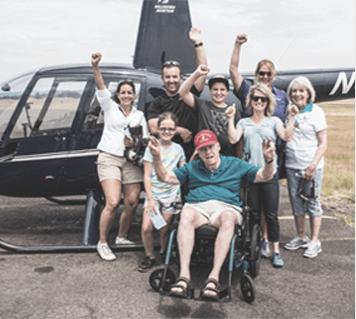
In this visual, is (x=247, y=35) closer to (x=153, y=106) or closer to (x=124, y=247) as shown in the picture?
(x=153, y=106)

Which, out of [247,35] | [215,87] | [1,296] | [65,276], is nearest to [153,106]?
[215,87]

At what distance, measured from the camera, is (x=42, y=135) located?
413 centimetres

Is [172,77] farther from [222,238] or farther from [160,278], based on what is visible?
[160,278]

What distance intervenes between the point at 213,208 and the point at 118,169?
1.16 metres

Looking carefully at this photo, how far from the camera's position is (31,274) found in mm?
3508

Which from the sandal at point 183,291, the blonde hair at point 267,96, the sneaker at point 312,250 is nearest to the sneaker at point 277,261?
the sneaker at point 312,250

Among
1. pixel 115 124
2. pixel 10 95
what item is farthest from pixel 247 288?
pixel 10 95

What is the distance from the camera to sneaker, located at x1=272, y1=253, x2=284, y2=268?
3678 millimetres

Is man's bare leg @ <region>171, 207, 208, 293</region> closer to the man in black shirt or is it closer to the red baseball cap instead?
the red baseball cap

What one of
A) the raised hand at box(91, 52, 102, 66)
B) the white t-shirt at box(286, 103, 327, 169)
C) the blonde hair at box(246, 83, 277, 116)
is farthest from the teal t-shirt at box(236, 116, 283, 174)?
the raised hand at box(91, 52, 102, 66)

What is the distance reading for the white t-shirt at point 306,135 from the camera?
3.77 metres

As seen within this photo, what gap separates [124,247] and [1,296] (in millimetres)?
1265

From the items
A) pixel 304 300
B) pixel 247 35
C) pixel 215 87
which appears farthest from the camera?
pixel 247 35

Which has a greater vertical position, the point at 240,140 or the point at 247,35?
the point at 247,35
